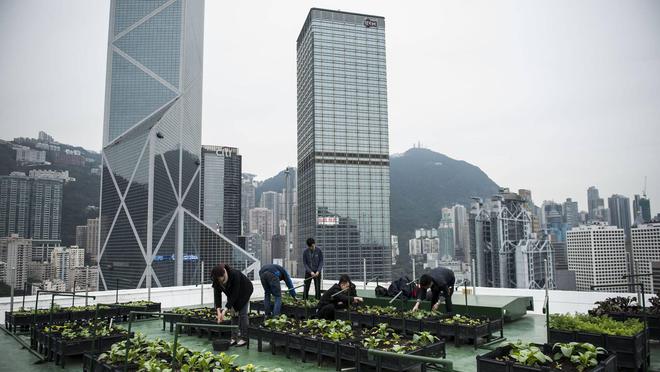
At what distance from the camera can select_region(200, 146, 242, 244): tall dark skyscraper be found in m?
147

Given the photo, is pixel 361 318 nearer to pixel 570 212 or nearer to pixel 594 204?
pixel 594 204

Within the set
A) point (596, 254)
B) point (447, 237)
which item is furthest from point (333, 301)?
point (447, 237)

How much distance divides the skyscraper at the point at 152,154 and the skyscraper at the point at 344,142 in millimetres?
37532

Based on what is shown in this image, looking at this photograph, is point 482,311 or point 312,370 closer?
point 312,370

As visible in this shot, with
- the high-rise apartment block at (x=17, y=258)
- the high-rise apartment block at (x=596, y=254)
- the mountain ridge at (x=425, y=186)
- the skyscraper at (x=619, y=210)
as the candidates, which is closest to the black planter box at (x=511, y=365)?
the high-rise apartment block at (x=17, y=258)

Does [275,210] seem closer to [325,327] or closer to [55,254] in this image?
[55,254]

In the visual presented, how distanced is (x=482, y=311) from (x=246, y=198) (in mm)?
155055

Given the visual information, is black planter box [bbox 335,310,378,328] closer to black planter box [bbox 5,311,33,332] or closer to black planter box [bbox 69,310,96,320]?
black planter box [bbox 69,310,96,320]

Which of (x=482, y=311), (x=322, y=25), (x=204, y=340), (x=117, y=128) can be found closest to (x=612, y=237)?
(x=482, y=311)

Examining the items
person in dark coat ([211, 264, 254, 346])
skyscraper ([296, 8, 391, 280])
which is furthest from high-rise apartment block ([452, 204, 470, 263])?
person in dark coat ([211, 264, 254, 346])

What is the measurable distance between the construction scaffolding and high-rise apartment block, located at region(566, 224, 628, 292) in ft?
95.9

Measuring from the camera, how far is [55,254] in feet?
79.8

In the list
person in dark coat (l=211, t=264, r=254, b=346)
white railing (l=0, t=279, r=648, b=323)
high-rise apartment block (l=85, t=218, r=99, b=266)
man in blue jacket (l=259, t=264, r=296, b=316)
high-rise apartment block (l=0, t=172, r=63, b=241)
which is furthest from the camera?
high-rise apartment block (l=85, t=218, r=99, b=266)

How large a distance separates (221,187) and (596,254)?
398 feet
